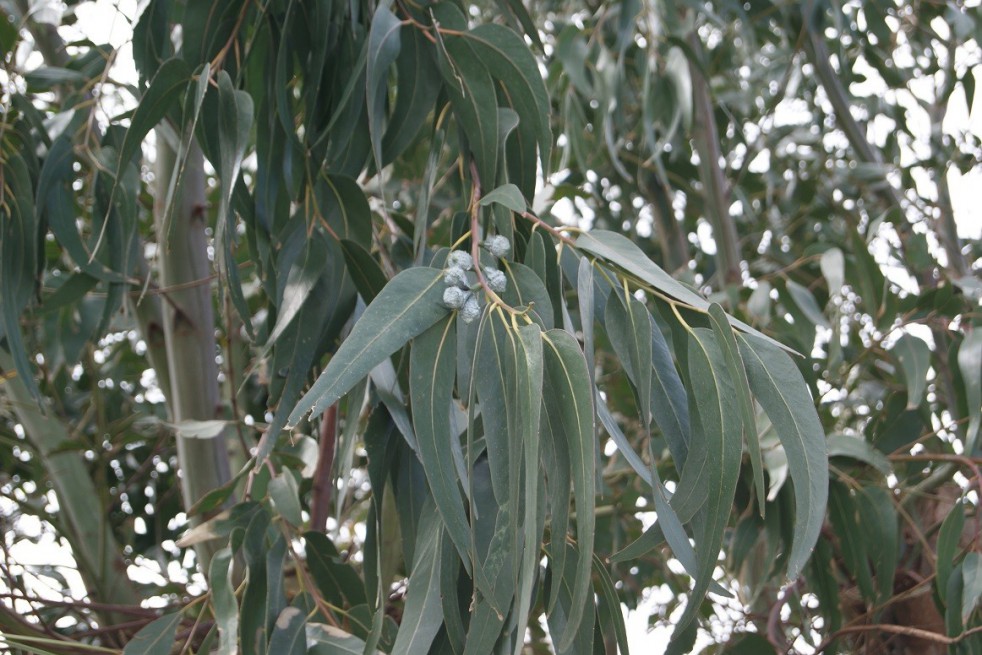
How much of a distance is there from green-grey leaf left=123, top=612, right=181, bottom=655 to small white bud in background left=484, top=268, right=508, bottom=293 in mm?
447

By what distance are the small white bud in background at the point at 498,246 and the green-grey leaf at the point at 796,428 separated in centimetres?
16

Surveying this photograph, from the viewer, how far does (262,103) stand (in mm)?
958

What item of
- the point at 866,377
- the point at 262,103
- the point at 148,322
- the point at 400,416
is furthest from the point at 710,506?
the point at 866,377

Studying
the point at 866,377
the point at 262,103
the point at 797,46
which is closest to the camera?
the point at 262,103

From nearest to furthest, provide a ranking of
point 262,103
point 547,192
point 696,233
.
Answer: point 262,103, point 547,192, point 696,233

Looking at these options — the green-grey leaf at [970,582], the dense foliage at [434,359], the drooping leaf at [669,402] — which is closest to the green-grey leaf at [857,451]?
the dense foliage at [434,359]

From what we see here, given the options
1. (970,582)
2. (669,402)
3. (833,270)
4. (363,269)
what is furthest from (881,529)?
(363,269)

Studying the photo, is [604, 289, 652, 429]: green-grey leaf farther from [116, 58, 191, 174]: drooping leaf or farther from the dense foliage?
[116, 58, 191, 174]: drooping leaf

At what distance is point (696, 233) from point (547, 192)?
1394 mm

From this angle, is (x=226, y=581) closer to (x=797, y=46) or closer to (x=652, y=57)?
(x=652, y=57)

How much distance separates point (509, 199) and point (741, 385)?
7.4 inches

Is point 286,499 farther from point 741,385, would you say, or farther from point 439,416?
point 741,385

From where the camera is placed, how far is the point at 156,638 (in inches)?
33.6

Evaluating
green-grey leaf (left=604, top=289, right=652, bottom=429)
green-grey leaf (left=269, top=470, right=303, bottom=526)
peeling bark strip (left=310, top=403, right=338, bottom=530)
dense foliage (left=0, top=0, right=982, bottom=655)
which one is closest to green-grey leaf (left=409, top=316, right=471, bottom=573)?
dense foliage (left=0, top=0, right=982, bottom=655)
